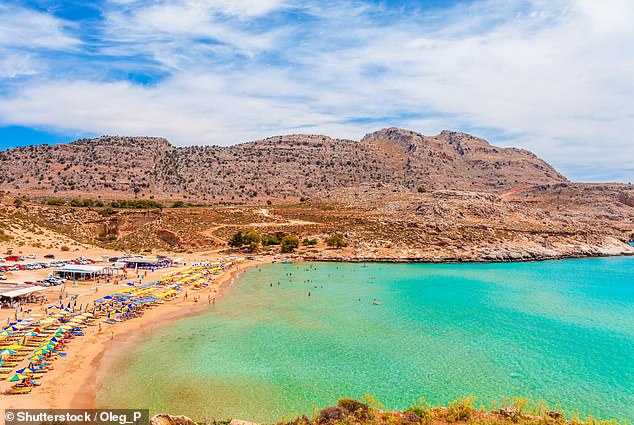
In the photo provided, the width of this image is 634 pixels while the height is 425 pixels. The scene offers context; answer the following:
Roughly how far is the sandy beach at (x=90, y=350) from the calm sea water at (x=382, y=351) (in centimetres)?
104

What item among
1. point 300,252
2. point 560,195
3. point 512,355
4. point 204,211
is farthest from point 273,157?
point 512,355

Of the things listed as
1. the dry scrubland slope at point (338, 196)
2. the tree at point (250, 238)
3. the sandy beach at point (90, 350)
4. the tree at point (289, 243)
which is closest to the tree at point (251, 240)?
the tree at point (250, 238)

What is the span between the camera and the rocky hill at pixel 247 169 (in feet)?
397

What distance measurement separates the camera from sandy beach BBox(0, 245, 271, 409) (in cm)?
1900

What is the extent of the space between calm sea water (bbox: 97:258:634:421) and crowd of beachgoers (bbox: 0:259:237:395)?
13.2 ft

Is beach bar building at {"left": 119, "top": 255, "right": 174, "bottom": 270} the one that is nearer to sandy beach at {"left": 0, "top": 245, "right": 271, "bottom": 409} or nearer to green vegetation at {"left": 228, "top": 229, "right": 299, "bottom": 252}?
sandy beach at {"left": 0, "top": 245, "right": 271, "bottom": 409}

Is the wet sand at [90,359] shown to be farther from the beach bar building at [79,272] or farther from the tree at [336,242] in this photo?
the tree at [336,242]

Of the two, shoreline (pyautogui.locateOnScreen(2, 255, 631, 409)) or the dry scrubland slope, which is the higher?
the dry scrubland slope

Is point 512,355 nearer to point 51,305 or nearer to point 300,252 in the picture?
point 51,305

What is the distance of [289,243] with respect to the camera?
70562 millimetres

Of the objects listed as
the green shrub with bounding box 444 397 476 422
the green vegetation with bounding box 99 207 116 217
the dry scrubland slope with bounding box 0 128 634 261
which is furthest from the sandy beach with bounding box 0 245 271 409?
the green vegetation with bounding box 99 207 116 217

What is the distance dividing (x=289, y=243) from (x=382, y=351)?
147 ft

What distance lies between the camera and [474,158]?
615 feet

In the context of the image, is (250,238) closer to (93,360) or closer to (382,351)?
(93,360)
